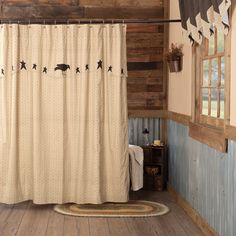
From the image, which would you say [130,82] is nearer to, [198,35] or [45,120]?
[45,120]

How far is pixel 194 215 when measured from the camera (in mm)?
4617

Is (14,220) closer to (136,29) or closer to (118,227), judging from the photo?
(118,227)

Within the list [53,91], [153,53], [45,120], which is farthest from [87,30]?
[153,53]

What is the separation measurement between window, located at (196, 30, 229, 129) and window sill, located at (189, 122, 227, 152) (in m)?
0.08

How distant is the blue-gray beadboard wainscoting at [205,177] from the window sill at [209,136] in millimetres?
56

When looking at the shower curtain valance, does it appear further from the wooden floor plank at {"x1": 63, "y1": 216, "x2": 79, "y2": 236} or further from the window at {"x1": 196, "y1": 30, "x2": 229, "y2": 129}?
the wooden floor plank at {"x1": 63, "y1": 216, "x2": 79, "y2": 236}

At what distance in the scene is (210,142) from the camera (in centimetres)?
398

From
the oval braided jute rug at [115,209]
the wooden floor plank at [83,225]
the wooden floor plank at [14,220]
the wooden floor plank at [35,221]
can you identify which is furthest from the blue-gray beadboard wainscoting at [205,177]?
the wooden floor plank at [14,220]

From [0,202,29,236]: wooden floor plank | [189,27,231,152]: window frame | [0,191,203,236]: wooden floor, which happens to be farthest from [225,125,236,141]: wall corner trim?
[0,202,29,236]: wooden floor plank

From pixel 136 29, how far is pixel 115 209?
235cm

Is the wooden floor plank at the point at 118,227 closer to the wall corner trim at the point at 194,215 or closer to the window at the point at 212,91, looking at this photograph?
the wall corner trim at the point at 194,215

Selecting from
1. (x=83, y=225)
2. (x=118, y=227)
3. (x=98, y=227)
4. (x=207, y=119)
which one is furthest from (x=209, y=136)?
(x=83, y=225)

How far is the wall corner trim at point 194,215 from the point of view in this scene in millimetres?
4101

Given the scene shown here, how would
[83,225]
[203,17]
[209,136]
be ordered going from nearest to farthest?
1. [203,17]
2. [209,136]
3. [83,225]
